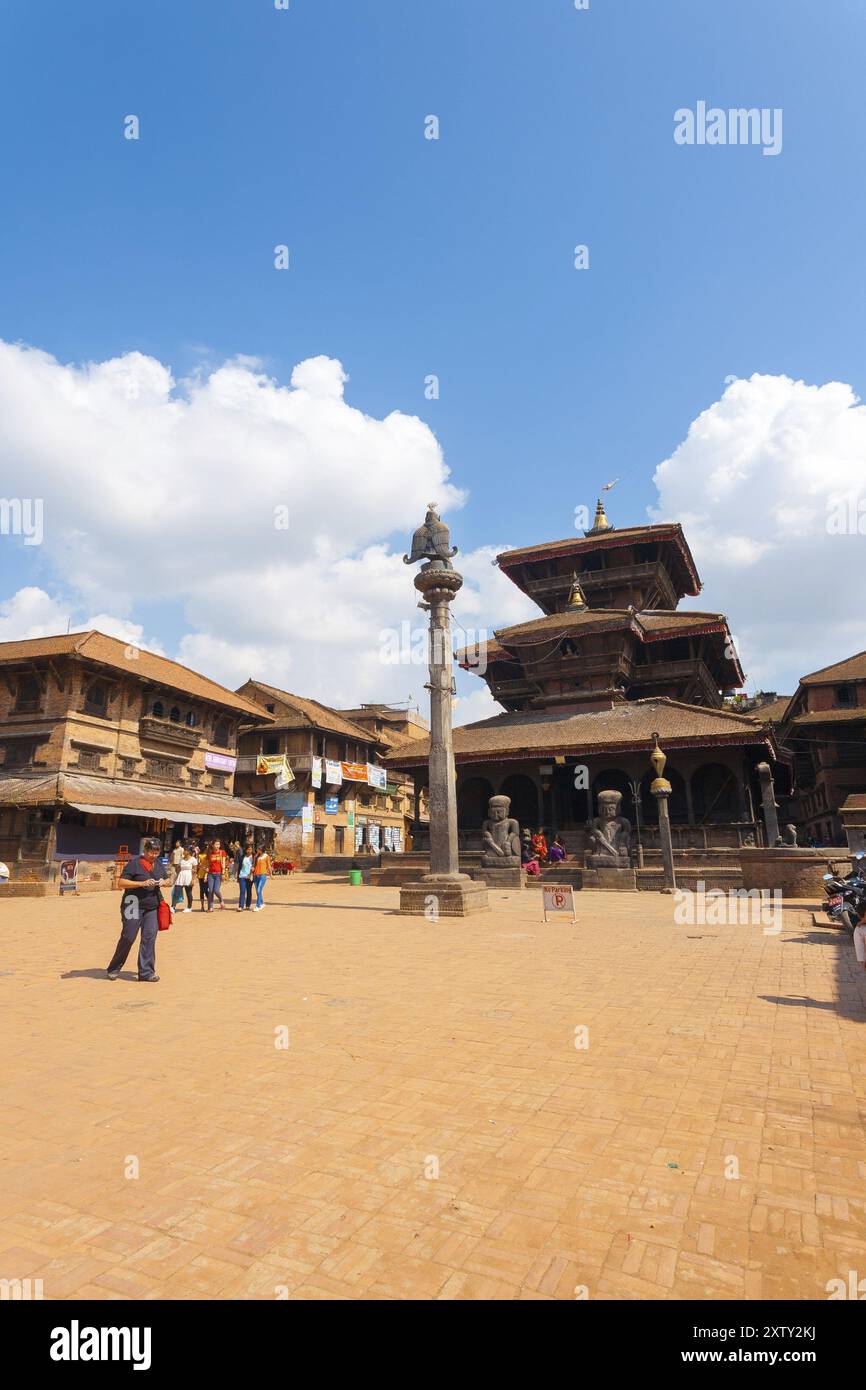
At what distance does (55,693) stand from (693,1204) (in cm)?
2789

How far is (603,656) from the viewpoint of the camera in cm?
2922

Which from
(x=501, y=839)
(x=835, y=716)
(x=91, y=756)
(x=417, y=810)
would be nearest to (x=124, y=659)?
(x=91, y=756)

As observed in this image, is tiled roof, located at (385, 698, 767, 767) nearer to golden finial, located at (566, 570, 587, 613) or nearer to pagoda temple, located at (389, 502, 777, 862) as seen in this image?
pagoda temple, located at (389, 502, 777, 862)

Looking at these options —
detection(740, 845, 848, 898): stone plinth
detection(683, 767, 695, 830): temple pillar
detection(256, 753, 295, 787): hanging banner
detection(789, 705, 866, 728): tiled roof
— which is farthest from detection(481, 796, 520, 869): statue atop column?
detection(789, 705, 866, 728): tiled roof

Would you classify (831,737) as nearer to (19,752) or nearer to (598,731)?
(598,731)

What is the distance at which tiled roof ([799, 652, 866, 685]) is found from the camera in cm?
3444

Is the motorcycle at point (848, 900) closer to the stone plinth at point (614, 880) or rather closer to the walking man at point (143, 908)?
the stone plinth at point (614, 880)

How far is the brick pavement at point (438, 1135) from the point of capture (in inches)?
106

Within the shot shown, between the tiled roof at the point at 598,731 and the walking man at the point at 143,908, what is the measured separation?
54.0 feet

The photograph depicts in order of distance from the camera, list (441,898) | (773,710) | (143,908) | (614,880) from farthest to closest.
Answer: (773,710) → (614,880) → (441,898) → (143,908)

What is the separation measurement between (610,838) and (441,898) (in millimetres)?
7893

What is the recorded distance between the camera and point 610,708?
27906 millimetres
